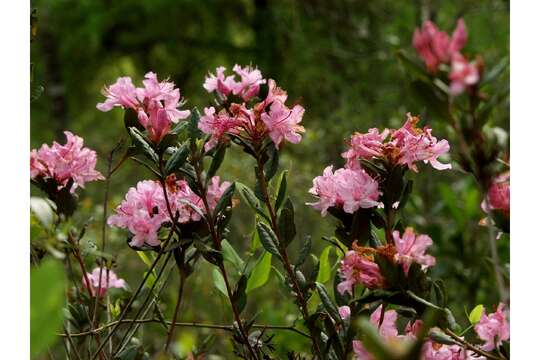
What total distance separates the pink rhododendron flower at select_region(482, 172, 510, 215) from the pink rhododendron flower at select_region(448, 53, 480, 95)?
18 centimetres

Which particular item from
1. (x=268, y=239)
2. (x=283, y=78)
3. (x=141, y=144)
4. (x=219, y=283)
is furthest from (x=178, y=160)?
(x=283, y=78)

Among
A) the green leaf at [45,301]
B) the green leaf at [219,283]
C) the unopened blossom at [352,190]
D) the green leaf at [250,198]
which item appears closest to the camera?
the green leaf at [45,301]

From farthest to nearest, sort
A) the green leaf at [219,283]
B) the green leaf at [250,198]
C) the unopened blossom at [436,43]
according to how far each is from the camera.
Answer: the green leaf at [219,283], the green leaf at [250,198], the unopened blossom at [436,43]

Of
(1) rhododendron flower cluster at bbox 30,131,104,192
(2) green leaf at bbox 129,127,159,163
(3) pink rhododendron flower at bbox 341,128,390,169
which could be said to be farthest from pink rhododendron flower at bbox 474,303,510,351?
(1) rhododendron flower cluster at bbox 30,131,104,192

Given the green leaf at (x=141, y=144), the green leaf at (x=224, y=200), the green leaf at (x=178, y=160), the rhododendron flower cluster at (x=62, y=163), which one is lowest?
the green leaf at (x=224, y=200)

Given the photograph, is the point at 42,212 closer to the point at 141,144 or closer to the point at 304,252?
the point at 141,144

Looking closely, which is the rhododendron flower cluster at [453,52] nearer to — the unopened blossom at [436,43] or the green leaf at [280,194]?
the unopened blossom at [436,43]

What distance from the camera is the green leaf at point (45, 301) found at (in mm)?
532

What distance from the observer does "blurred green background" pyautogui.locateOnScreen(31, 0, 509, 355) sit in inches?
114

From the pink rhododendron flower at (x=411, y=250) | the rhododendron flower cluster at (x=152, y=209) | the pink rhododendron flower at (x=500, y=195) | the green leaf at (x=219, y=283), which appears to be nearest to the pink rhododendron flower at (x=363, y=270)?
the pink rhododendron flower at (x=411, y=250)

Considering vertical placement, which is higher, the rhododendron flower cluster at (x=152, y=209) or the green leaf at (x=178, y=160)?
the green leaf at (x=178, y=160)

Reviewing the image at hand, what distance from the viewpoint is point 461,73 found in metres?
0.71

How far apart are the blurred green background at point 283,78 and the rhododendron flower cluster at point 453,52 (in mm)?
69

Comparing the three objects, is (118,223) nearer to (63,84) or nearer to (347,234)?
(347,234)
